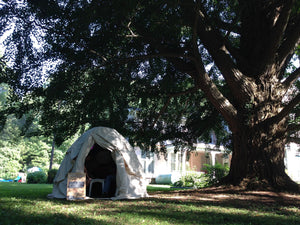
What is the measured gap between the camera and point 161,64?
1073 cm

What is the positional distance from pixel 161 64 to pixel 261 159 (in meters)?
5.15

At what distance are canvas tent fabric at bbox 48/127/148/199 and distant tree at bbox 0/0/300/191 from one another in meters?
1.81

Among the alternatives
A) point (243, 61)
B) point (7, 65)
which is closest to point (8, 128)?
point (7, 65)

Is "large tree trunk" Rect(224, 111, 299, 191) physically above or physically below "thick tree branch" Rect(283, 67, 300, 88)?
below

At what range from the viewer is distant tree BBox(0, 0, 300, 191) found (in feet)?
27.1

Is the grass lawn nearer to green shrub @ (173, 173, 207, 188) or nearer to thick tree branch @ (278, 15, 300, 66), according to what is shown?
thick tree branch @ (278, 15, 300, 66)

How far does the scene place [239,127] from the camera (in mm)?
8828

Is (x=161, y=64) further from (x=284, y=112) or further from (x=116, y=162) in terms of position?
(x=284, y=112)

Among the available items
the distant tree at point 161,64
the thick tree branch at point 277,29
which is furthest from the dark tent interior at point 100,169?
the thick tree branch at point 277,29

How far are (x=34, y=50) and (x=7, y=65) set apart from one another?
1.02 m

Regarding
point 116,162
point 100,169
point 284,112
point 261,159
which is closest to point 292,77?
point 284,112

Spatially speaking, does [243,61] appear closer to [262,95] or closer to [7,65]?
[262,95]

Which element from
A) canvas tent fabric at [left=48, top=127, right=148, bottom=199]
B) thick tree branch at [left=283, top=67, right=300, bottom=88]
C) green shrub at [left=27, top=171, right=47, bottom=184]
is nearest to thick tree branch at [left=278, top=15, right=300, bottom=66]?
thick tree branch at [left=283, top=67, right=300, bottom=88]

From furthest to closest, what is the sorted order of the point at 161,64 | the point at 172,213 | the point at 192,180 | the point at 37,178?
the point at 37,178 → the point at 192,180 → the point at 161,64 → the point at 172,213
